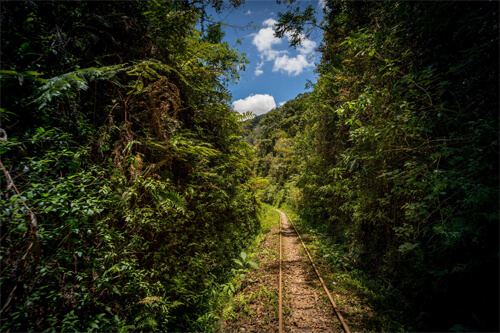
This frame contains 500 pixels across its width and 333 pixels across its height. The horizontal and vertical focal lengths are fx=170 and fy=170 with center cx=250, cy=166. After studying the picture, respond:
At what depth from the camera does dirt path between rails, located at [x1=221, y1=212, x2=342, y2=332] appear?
12.8 feet

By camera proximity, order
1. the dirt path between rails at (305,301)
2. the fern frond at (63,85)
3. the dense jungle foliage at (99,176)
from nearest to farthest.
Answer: the dense jungle foliage at (99,176) < the fern frond at (63,85) < the dirt path between rails at (305,301)

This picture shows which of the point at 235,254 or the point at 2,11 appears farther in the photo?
the point at 235,254

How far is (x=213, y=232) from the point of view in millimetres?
6039

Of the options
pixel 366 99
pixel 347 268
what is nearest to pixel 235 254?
pixel 347 268

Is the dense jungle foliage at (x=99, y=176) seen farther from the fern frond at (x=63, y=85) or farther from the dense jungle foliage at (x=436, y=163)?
the dense jungle foliage at (x=436, y=163)

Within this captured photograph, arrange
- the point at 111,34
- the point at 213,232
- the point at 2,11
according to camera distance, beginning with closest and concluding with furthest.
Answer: the point at 2,11 < the point at 111,34 < the point at 213,232

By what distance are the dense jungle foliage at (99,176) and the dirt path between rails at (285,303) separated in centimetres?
83

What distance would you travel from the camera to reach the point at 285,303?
181 inches

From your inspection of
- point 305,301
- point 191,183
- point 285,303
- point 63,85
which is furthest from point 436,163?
point 63,85

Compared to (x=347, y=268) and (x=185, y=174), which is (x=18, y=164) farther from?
(x=347, y=268)

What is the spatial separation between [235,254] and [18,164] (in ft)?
22.8

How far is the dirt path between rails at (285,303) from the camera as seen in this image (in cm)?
390

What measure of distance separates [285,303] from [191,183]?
423 centimetres

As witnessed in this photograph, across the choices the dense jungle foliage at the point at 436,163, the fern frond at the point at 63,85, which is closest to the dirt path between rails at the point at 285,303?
the dense jungle foliage at the point at 436,163
